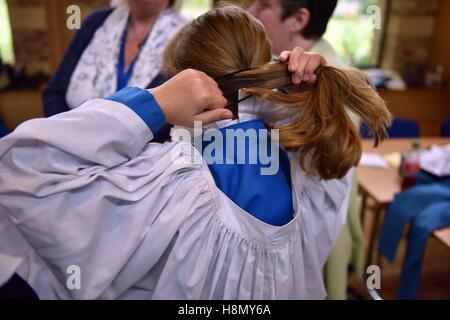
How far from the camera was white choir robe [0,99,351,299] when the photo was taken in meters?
0.68

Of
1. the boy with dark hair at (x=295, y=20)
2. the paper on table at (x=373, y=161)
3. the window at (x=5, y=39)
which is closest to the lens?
the boy with dark hair at (x=295, y=20)

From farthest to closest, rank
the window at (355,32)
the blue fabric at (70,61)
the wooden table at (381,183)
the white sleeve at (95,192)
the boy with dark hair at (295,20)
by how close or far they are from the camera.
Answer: the window at (355,32), the wooden table at (381,183), the blue fabric at (70,61), the boy with dark hair at (295,20), the white sleeve at (95,192)

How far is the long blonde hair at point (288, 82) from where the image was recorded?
0.80 meters

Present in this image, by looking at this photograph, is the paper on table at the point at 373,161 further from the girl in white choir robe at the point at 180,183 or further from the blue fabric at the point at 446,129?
the girl in white choir robe at the point at 180,183

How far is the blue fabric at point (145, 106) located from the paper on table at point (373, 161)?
1.68 m

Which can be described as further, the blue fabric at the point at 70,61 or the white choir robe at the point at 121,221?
the blue fabric at the point at 70,61

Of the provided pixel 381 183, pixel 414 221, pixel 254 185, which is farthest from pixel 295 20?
pixel 381 183

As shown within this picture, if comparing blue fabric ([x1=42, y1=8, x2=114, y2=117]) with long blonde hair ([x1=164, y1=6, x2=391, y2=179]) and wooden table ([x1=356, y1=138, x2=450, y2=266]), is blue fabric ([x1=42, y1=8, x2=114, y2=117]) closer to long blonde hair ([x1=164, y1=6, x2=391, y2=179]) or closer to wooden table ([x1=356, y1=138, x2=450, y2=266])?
long blonde hair ([x1=164, y1=6, x2=391, y2=179])

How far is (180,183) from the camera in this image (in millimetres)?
771

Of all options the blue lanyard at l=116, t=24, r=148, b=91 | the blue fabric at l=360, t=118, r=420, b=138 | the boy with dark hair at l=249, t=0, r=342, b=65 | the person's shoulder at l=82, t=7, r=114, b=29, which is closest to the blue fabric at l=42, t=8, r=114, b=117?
the person's shoulder at l=82, t=7, r=114, b=29

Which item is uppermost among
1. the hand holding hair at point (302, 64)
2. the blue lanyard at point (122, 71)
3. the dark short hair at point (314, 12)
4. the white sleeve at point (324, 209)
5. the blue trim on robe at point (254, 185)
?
the dark short hair at point (314, 12)

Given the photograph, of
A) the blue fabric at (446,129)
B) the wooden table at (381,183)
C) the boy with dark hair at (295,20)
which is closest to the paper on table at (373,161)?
the wooden table at (381,183)

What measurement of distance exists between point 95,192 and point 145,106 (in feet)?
0.53

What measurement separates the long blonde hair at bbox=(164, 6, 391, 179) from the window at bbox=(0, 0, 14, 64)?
2.72 metres
